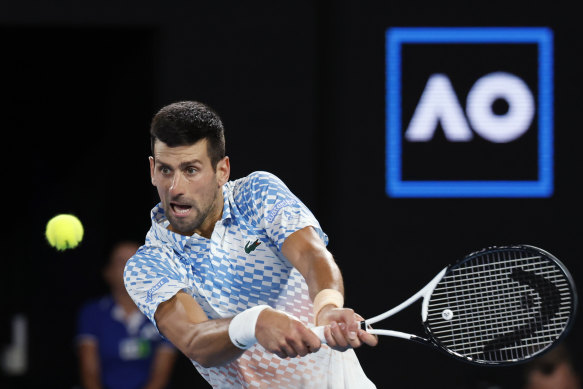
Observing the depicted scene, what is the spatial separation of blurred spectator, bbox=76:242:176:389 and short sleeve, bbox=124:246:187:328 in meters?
2.21

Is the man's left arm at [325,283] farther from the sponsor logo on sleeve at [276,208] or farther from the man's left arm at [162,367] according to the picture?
the man's left arm at [162,367]

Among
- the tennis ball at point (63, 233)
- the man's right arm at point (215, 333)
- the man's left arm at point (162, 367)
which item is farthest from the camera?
the man's left arm at point (162, 367)

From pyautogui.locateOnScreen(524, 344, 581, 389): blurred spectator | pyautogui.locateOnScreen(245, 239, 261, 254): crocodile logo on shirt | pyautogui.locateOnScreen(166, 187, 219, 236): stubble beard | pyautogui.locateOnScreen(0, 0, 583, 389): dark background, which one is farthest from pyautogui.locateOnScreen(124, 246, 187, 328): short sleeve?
pyautogui.locateOnScreen(524, 344, 581, 389): blurred spectator

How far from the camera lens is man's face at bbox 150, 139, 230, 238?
2.87 metres

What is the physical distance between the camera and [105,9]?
202 inches

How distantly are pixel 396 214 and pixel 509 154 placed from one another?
0.65 m

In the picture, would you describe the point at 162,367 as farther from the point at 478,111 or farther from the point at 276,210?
the point at 276,210

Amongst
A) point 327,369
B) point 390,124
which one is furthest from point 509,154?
point 327,369

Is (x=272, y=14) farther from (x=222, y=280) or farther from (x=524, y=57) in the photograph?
(x=222, y=280)

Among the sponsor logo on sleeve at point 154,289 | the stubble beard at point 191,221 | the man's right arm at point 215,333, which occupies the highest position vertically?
the stubble beard at point 191,221

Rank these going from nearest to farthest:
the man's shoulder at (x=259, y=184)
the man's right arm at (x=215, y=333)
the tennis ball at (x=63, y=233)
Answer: the man's right arm at (x=215, y=333) < the man's shoulder at (x=259, y=184) < the tennis ball at (x=63, y=233)

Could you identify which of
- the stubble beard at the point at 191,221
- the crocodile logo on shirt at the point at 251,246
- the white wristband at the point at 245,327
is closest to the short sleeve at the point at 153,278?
the stubble beard at the point at 191,221

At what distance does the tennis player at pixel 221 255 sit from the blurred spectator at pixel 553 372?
2.18 metres

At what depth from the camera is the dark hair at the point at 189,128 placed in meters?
2.88
